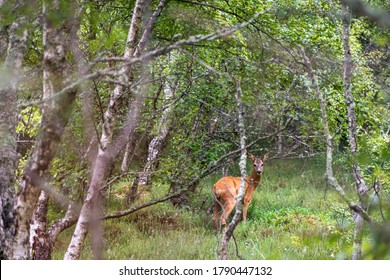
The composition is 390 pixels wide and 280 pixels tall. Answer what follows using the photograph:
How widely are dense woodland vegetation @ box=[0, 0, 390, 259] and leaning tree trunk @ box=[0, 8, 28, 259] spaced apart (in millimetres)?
10

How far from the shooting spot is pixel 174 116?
32.8ft

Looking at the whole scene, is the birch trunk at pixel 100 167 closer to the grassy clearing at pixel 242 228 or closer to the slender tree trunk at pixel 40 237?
the grassy clearing at pixel 242 228

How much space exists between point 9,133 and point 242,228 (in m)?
7.35

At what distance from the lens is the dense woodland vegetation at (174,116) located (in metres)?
3.26

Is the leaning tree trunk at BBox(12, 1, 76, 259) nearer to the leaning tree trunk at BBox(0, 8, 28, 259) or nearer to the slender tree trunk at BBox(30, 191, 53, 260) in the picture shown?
the leaning tree trunk at BBox(0, 8, 28, 259)

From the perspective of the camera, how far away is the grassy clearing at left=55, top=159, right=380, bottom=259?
8.32 metres

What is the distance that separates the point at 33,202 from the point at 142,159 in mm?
10558

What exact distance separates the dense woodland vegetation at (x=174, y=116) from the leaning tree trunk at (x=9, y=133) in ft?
0.03

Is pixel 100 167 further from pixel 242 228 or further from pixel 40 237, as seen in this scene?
pixel 242 228

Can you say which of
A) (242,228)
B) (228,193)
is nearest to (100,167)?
(242,228)

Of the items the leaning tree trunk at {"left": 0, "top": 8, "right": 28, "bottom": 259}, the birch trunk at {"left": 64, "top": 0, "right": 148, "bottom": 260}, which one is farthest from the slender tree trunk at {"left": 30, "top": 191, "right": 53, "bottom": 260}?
the leaning tree trunk at {"left": 0, "top": 8, "right": 28, "bottom": 259}
